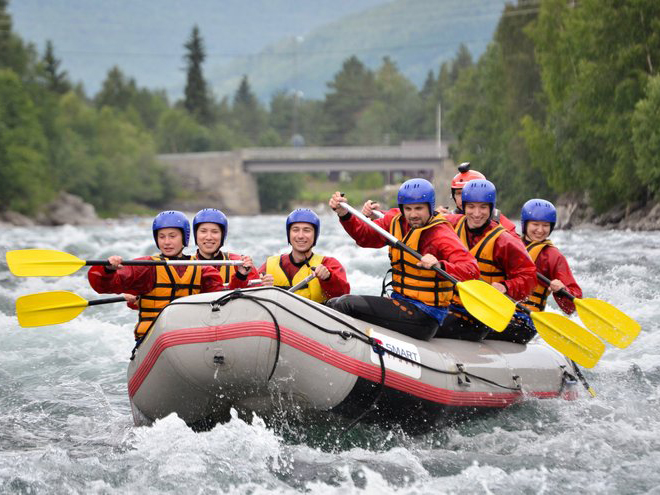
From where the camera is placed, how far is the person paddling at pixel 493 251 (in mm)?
Result: 7039

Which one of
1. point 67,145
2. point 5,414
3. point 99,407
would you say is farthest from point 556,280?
point 67,145

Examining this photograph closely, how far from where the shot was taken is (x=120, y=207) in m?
53.6

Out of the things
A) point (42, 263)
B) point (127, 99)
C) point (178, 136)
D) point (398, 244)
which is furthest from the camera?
point (127, 99)

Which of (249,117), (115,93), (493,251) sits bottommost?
(249,117)

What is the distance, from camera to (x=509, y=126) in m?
34.9

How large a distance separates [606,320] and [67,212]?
39813 millimetres

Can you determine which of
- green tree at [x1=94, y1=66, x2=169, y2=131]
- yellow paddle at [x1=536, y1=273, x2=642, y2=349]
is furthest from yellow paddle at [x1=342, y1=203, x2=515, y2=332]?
green tree at [x1=94, y1=66, x2=169, y2=131]

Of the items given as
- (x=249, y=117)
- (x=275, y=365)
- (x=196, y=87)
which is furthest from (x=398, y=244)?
(x=249, y=117)

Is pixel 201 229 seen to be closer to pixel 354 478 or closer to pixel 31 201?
pixel 354 478

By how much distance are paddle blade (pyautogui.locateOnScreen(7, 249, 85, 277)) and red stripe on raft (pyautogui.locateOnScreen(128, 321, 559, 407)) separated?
1041 millimetres

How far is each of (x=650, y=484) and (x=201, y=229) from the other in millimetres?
3469

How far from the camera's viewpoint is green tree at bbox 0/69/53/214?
39.2 metres

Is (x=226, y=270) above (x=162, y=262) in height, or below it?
below

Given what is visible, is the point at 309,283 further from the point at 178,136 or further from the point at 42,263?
the point at 178,136
